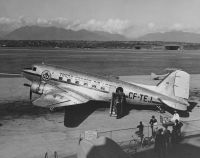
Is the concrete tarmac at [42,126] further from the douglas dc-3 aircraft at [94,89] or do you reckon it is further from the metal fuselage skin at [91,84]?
the metal fuselage skin at [91,84]

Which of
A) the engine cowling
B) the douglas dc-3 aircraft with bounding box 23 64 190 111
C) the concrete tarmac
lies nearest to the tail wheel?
the douglas dc-3 aircraft with bounding box 23 64 190 111

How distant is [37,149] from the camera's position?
54.4 feet

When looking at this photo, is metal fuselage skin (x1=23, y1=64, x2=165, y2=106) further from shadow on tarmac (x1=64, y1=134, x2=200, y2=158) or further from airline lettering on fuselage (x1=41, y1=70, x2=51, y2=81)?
shadow on tarmac (x1=64, y1=134, x2=200, y2=158)

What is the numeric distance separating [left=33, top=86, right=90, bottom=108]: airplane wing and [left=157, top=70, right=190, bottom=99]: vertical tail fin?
23.0ft

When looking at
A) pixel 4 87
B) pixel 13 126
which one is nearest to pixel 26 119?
pixel 13 126

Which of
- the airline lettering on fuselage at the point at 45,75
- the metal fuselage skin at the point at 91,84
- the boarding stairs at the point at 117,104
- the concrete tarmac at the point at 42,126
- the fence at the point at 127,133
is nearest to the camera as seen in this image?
the concrete tarmac at the point at 42,126

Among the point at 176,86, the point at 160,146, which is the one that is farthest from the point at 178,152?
the point at 176,86

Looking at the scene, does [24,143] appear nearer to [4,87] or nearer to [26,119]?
[26,119]

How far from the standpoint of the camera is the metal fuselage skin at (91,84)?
24.4 m

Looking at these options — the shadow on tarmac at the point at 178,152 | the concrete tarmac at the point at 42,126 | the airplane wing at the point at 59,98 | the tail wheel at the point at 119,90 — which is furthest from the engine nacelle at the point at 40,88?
the shadow on tarmac at the point at 178,152

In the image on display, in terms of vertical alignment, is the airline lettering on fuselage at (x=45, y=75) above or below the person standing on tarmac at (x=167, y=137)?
above

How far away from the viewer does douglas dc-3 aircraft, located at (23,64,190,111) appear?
23469 mm

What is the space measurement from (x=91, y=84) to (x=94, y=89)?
0.58 meters

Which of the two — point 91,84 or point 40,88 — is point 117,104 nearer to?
point 91,84
